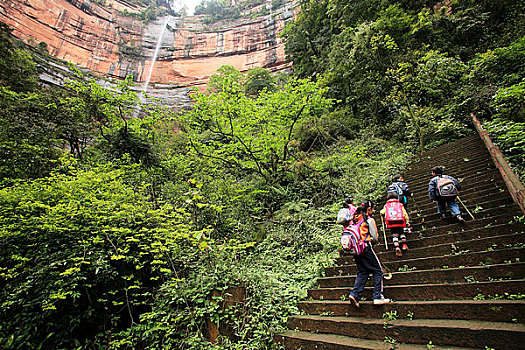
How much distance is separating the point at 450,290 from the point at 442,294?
11cm

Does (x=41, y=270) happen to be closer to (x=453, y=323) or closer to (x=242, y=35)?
(x=453, y=323)

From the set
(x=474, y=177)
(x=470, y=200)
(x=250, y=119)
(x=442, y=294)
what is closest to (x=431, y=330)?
(x=442, y=294)

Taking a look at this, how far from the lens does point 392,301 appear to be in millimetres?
3070

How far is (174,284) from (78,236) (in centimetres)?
214

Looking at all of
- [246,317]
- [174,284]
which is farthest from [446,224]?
[174,284]

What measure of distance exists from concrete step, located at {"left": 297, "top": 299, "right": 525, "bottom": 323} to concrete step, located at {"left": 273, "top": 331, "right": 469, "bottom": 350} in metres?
0.39

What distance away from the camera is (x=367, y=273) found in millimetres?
3201

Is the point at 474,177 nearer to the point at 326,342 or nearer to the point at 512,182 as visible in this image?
the point at 512,182

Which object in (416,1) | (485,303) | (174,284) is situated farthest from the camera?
(416,1)

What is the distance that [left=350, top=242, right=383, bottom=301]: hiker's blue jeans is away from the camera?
10.2ft

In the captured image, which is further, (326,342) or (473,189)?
(473,189)

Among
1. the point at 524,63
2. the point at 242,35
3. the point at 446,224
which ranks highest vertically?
the point at 242,35

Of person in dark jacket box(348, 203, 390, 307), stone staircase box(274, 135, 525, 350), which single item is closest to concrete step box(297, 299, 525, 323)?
stone staircase box(274, 135, 525, 350)

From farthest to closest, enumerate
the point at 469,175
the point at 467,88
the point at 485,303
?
the point at 467,88 < the point at 469,175 < the point at 485,303
